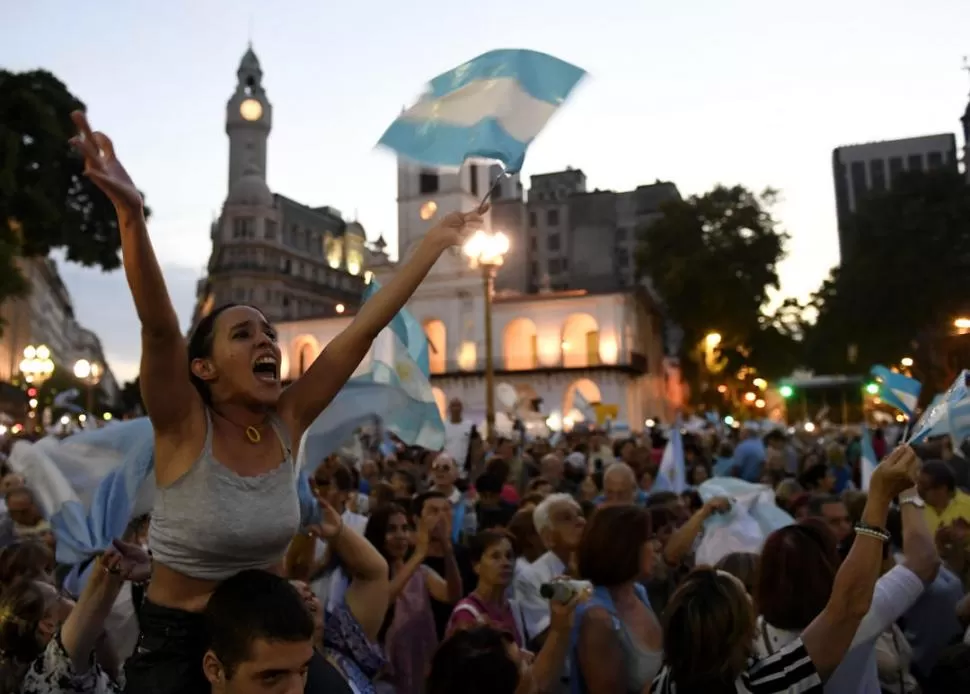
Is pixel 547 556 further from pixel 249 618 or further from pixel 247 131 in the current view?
pixel 247 131

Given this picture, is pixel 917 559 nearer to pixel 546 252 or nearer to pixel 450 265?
pixel 450 265

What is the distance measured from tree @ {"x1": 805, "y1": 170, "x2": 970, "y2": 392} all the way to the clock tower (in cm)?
5853

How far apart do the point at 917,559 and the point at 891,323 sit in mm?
44447

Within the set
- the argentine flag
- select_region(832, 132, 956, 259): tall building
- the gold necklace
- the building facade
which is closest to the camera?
the gold necklace

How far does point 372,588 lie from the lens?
4.09 metres

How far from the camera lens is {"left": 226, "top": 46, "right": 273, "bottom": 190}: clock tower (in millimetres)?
87562

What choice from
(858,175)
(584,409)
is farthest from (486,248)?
(858,175)

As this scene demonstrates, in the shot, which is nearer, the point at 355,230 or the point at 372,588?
the point at 372,588

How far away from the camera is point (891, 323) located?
145 feet

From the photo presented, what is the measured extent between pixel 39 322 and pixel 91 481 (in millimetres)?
86106

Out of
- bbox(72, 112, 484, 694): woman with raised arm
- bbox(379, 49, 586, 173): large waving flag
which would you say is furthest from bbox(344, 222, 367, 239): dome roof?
bbox(72, 112, 484, 694): woman with raised arm

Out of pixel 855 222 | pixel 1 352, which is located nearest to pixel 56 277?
pixel 1 352

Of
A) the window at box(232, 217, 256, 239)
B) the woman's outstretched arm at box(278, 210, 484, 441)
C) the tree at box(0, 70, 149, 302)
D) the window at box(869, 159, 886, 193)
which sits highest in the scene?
the window at box(869, 159, 886, 193)

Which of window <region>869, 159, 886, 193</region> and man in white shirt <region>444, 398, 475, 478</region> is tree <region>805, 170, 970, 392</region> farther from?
window <region>869, 159, 886, 193</region>
